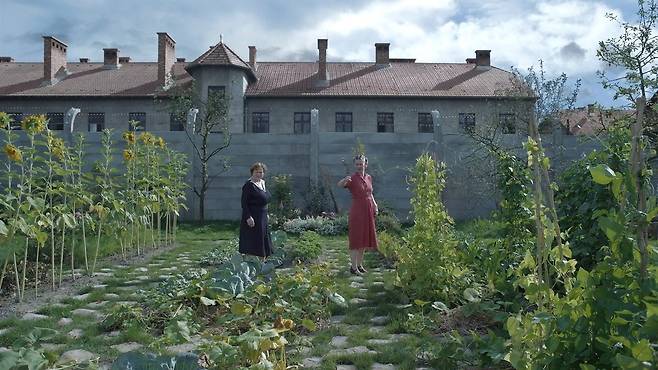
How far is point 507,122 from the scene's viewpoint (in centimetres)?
1572

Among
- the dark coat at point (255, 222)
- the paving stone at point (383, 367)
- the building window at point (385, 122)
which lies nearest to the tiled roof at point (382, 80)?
the building window at point (385, 122)

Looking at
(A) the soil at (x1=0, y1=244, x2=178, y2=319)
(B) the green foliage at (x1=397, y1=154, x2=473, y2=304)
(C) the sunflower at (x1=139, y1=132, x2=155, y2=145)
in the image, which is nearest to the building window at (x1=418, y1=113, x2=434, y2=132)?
(C) the sunflower at (x1=139, y1=132, x2=155, y2=145)

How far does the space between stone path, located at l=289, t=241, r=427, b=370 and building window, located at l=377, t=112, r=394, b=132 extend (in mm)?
21795

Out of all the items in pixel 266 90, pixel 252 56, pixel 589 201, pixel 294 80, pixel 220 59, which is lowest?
pixel 589 201

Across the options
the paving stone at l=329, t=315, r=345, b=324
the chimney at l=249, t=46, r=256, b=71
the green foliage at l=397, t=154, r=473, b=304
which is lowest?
the paving stone at l=329, t=315, r=345, b=324

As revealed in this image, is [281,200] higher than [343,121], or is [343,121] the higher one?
[343,121]

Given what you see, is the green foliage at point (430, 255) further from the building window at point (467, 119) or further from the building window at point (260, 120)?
the building window at point (260, 120)

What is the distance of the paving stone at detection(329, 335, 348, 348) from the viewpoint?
4.25 m

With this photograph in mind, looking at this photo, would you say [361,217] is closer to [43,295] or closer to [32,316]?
[43,295]

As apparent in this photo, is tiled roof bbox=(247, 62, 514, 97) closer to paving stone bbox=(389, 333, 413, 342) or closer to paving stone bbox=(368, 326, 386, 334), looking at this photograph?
paving stone bbox=(368, 326, 386, 334)

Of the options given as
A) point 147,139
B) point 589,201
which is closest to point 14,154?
point 147,139

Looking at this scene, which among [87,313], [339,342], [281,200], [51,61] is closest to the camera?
[339,342]

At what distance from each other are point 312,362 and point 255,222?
3.62 metres

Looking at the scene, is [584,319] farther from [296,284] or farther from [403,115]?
[403,115]
